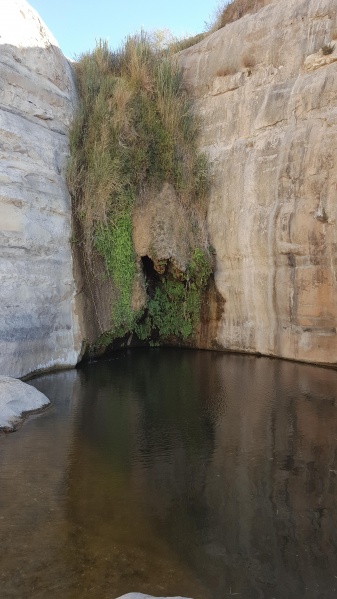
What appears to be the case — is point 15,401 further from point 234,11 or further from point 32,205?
point 234,11

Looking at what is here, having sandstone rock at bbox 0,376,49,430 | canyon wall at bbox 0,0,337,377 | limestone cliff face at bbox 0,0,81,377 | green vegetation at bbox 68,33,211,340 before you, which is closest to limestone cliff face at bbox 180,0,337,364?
canyon wall at bbox 0,0,337,377

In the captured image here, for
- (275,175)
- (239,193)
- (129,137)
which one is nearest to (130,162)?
(129,137)

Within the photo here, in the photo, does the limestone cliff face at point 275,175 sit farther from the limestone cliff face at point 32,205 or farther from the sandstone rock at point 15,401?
the sandstone rock at point 15,401

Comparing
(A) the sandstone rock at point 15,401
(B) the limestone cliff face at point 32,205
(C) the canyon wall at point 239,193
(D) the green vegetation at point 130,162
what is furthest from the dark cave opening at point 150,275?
(A) the sandstone rock at point 15,401

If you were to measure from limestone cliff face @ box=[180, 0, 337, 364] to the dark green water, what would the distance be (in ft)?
6.96

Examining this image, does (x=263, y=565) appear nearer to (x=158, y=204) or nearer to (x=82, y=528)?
(x=82, y=528)

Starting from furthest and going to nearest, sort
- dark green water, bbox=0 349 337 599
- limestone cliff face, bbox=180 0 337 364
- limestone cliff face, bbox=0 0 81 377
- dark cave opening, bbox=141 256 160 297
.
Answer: dark cave opening, bbox=141 256 160 297 → limestone cliff face, bbox=180 0 337 364 → limestone cliff face, bbox=0 0 81 377 → dark green water, bbox=0 349 337 599

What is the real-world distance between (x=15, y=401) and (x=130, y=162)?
5708 millimetres

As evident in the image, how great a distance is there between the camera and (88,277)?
9633mm

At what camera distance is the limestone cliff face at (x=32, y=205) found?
809 centimetres

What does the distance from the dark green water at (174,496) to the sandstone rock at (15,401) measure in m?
0.17

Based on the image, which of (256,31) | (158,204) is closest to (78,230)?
(158,204)

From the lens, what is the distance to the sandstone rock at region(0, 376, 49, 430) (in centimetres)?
573

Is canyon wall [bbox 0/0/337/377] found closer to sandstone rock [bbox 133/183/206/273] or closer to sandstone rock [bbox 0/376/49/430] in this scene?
sandstone rock [bbox 133/183/206/273]
